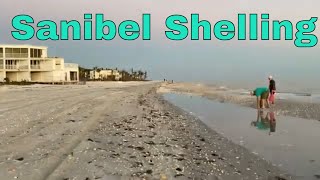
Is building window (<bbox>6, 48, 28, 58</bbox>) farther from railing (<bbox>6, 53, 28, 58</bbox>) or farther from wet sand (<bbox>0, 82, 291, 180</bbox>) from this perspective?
wet sand (<bbox>0, 82, 291, 180</bbox>)

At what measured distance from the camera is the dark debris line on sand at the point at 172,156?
24.9 ft

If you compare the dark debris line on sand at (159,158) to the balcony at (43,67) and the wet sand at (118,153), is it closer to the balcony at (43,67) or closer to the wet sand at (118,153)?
the wet sand at (118,153)

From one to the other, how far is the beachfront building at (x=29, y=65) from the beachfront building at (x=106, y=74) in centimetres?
4919

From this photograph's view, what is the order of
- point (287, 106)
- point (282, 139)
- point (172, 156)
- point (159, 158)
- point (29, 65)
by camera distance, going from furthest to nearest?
point (29, 65) → point (287, 106) → point (282, 139) → point (172, 156) → point (159, 158)

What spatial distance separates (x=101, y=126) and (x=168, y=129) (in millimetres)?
2492

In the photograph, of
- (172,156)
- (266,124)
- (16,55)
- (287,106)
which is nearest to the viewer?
(172,156)

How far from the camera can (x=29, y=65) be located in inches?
3120

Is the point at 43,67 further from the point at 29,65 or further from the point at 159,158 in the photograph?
the point at 159,158

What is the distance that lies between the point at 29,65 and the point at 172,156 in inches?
3010

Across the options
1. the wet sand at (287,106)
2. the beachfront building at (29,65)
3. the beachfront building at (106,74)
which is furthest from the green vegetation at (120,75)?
the wet sand at (287,106)

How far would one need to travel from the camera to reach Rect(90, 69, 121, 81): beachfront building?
137500mm

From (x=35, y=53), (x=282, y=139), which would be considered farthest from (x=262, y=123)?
(x=35, y=53)

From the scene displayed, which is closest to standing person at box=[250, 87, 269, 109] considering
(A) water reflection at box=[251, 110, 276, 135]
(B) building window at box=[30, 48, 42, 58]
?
(A) water reflection at box=[251, 110, 276, 135]

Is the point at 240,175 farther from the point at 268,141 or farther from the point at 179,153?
the point at 268,141
